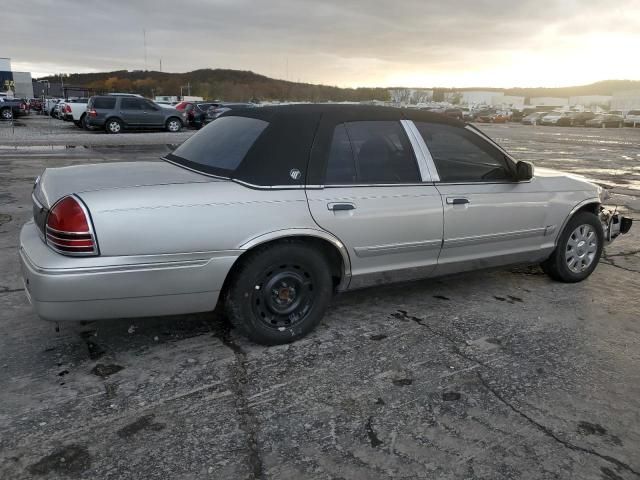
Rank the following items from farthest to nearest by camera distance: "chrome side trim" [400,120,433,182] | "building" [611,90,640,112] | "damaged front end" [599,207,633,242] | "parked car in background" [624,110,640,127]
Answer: "building" [611,90,640,112] → "parked car in background" [624,110,640,127] → "damaged front end" [599,207,633,242] → "chrome side trim" [400,120,433,182]

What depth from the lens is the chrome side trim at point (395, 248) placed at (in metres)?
3.72

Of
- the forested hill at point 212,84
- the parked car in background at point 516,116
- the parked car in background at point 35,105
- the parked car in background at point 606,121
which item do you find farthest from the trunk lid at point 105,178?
the forested hill at point 212,84

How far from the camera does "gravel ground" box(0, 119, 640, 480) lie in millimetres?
2504

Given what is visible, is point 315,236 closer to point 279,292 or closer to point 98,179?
point 279,292

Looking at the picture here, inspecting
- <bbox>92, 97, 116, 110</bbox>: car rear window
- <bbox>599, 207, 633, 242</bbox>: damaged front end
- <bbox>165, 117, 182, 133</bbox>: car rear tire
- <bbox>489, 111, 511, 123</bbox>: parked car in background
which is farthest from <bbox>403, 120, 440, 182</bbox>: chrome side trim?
<bbox>489, 111, 511, 123</bbox>: parked car in background

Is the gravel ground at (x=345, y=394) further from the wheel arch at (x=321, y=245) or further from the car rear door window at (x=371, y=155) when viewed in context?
the car rear door window at (x=371, y=155)

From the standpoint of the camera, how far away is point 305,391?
3.08 meters

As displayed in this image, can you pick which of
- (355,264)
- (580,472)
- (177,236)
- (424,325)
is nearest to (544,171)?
(424,325)

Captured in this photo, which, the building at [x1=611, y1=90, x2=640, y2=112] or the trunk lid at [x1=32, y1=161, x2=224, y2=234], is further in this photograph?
the building at [x1=611, y1=90, x2=640, y2=112]

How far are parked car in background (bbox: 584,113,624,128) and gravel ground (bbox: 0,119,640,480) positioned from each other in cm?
5011

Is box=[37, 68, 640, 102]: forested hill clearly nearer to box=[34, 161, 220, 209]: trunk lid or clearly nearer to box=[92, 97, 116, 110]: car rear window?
box=[92, 97, 116, 110]: car rear window

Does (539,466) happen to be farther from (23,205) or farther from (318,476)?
(23,205)

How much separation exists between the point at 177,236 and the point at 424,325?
199 cm

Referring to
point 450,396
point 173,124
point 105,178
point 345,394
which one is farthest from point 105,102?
point 450,396
